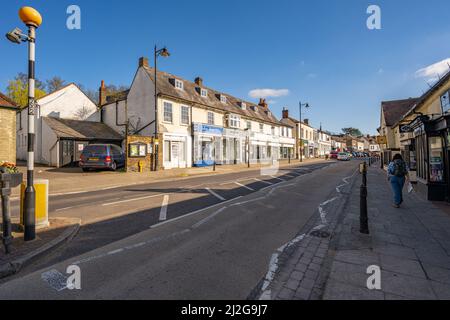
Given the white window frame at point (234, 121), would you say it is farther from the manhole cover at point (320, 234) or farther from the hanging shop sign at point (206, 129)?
the manhole cover at point (320, 234)

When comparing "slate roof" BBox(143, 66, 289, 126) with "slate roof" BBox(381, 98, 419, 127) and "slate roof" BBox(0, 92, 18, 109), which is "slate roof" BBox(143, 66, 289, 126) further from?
"slate roof" BBox(381, 98, 419, 127)

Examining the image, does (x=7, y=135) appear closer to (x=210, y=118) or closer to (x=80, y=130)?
(x=80, y=130)

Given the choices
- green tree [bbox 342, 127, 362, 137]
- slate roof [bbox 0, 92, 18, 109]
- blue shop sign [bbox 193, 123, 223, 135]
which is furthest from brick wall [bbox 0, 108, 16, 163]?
green tree [bbox 342, 127, 362, 137]

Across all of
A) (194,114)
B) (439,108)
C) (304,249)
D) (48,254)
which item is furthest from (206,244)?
(194,114)

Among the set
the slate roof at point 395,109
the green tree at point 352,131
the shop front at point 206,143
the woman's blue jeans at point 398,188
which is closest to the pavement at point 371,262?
the woman's blue jeans at point 398,188

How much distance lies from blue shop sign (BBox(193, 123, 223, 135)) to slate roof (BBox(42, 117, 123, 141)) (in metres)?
8.37

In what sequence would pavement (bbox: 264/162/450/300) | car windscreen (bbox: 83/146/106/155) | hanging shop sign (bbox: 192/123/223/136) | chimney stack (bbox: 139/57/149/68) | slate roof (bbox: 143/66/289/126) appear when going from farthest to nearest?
hanging shop sign (bbox: 192/123/223/136) → chimney stack (bbox: 139/57/149/68) → slate roof (bbox: 143/66/289/126) → car windscreen (bbox: 83/146/106/155) → pavement (bbox: 264/162/450/300)

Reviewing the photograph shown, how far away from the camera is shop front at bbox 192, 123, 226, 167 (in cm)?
2478

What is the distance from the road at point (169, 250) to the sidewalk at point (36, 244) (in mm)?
152

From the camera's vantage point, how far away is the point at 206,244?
4.52 m

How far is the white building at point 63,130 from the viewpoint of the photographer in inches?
838

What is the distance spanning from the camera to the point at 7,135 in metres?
15.6
